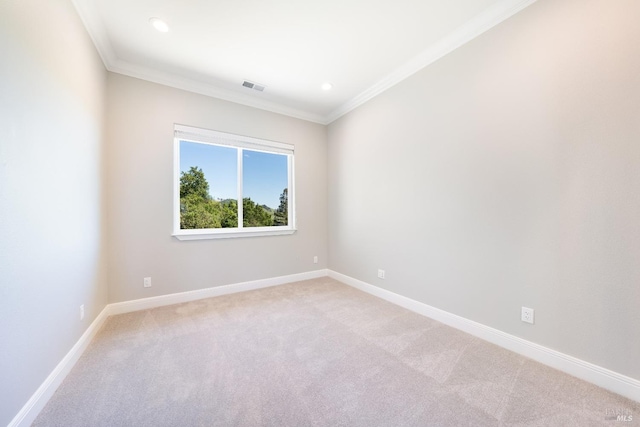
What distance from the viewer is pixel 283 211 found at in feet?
13.0

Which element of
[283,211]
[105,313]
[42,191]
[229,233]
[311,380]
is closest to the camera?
[42,191]

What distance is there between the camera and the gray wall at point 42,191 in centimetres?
117

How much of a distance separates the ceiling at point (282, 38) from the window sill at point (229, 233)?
6.00 feet

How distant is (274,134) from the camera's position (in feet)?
12.2

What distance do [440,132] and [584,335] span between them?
1935 millimetres

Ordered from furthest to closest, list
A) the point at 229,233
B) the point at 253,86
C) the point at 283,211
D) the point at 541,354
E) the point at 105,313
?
the point at 283,211
the point at 229,233
the point at 253,86
the point at 105,313
the point at 541,354

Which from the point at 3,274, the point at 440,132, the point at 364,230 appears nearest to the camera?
the point at 3,274

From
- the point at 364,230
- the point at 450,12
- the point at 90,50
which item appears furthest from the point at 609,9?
the point at 90,50

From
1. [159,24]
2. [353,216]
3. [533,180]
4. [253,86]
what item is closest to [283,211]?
[353,216]

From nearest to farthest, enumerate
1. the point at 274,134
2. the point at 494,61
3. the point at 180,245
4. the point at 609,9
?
the point at 609,9
the point at 494,61
the point at 180,245
the point at 274,134

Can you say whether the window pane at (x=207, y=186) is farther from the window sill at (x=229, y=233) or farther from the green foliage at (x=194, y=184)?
the window sill at (x=229, y=233)

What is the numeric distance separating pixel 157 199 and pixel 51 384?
189cm

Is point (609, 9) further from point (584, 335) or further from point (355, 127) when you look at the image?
point (355, 127)

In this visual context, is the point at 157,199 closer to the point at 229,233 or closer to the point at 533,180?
the point at 229,233
